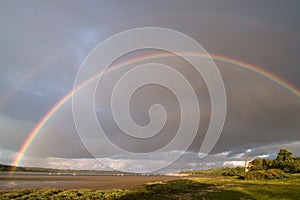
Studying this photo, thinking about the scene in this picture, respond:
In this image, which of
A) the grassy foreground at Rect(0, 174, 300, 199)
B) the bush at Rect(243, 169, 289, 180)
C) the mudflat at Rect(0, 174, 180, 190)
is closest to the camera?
the grassy foreground at Rect(0, 174, 300, 199)

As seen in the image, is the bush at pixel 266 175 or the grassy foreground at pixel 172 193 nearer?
the grassy foreground at pixel 172 193

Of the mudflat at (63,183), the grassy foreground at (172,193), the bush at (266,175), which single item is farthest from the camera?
the bush at (266,175)

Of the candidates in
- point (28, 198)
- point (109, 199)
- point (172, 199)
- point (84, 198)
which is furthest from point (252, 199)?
point (28, 198)

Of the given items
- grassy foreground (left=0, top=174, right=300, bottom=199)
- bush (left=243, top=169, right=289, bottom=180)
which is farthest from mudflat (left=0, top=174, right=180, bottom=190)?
bush (left=243, top=169, right=289, bottom=180)

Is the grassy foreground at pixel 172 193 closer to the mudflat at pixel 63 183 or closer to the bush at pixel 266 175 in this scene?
the mudflat at pixel 63 183

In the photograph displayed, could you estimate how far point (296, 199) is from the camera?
1202 inches

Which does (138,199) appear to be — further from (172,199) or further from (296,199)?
(296,199)

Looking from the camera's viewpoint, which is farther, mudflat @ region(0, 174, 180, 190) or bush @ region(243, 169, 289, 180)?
bush @ region(243, 169, 289, 180)

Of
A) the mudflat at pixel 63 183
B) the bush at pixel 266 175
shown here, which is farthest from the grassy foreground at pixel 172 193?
the bush at pixel 266 175

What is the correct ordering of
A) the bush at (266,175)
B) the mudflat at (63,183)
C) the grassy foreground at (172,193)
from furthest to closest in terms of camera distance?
the bush at (266,175) < the mudflat at (63,183) < the grassy foreground at (172,193)

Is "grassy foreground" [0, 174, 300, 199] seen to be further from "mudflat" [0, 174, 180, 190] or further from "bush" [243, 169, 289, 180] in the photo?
"bush" [243, 169, 289, 180]

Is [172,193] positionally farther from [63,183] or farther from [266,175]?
[63,183]

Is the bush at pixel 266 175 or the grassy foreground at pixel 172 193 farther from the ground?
the bush at pixel 266 175

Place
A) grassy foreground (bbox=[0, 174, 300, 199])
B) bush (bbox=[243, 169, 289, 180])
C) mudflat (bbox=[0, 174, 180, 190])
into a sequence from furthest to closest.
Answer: bush (bbox=[243, 169, 289, 180]) < mudflat (bbox=[0, 174, 180, 190]) < grassy foreground (bbox=[0, 174, 300, 199])
